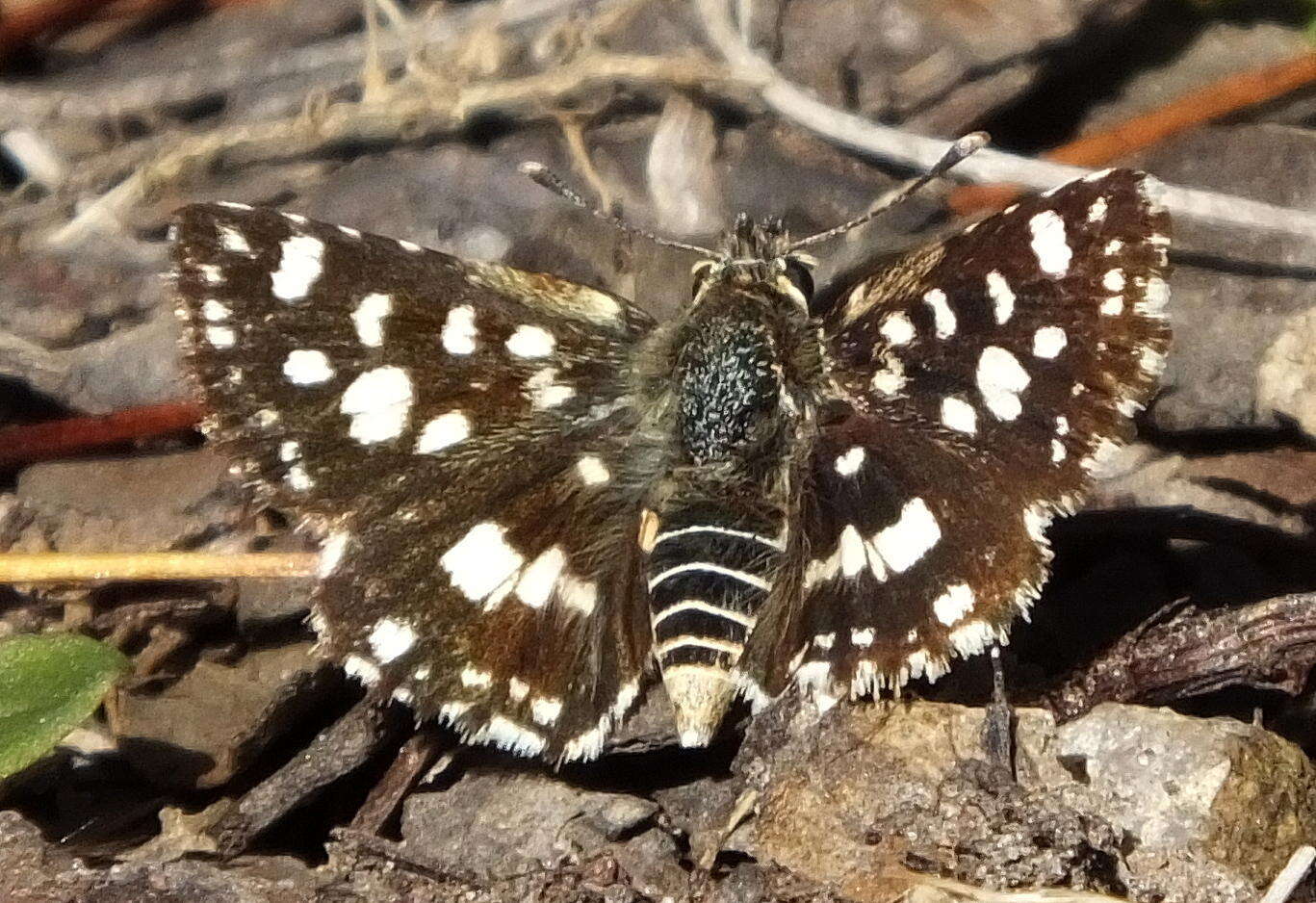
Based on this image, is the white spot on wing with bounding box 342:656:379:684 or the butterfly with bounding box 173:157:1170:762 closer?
the butterfly with bounding box 173:157:1170:762

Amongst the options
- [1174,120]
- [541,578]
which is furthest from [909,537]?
[1174,120]

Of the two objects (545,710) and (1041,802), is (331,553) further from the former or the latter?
(1041,802)

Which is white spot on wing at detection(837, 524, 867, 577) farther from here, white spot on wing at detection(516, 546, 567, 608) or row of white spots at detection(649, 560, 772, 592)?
white spot on wing at detection(516, 546, 567, 608)

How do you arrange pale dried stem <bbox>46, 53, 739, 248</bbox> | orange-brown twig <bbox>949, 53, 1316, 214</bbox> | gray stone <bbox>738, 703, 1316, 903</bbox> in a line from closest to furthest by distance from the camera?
gray stone <bbox>738, 703, 1316, 903</bbox>, orange-brown twig <bbox>949, 53, 1316, 214</bbox>, pale dried stem <bbox>46, 53, 739, 248</bbox>

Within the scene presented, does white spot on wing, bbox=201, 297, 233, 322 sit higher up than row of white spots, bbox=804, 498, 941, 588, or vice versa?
white spot on wing, bbox=201, 297, 233, 322

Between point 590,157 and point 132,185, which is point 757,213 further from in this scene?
point 132,185

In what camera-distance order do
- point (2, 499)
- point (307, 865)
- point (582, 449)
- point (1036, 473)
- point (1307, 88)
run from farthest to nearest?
1. point (1307, 88)
2. point (2, 499)
3. point (582, 449)
4. point (307, 865)
5. point (1036, 473)

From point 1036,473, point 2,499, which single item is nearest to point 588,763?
point 1036,473

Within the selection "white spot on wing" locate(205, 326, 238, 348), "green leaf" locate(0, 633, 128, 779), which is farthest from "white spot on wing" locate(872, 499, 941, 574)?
Result: "green leaf" locate(0, 633, 128, 779)
